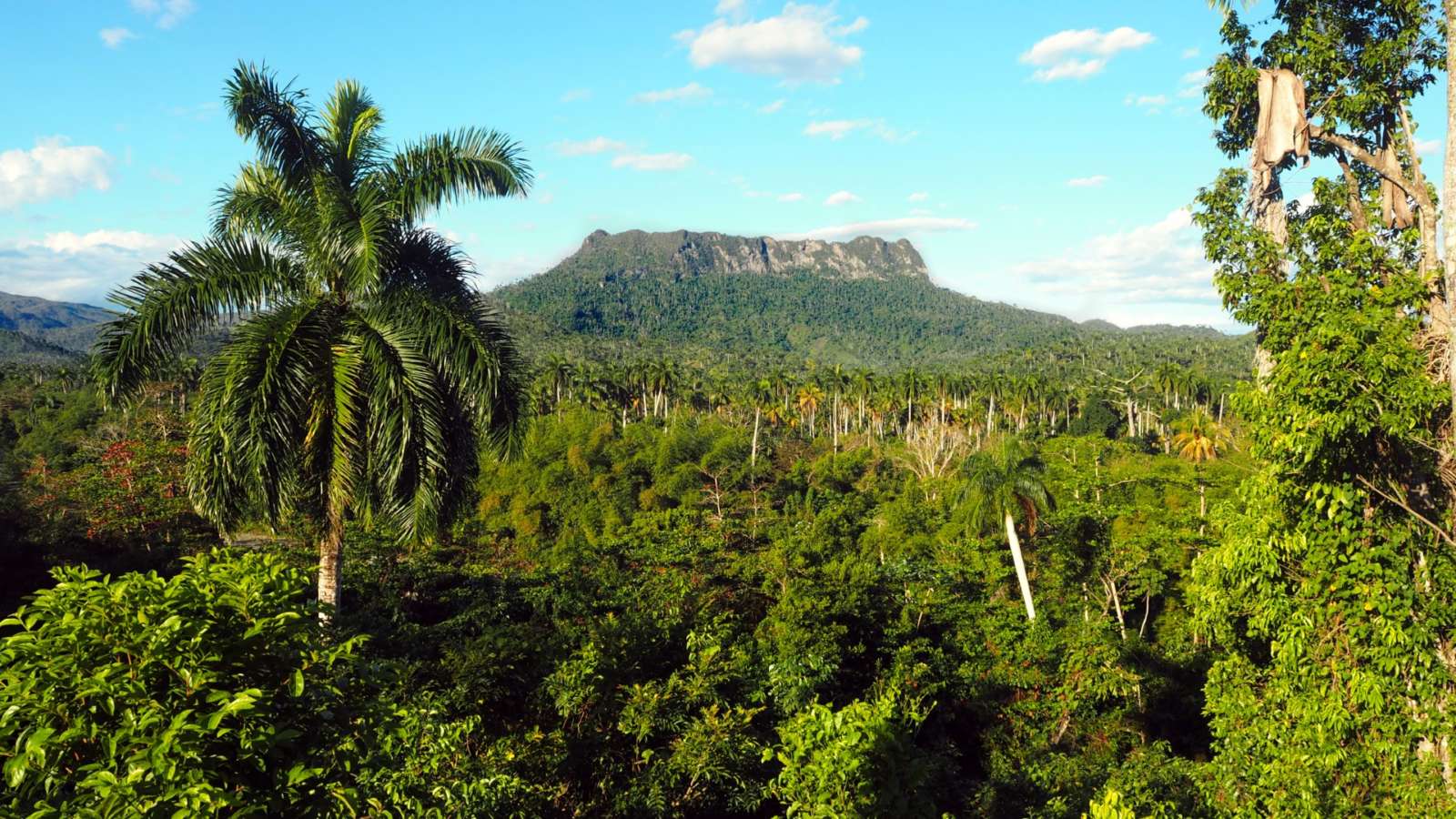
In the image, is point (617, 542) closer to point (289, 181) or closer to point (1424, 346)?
point (289, 181)

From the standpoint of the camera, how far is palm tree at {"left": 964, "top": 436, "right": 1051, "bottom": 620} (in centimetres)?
2281

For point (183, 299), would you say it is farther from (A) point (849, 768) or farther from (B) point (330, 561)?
(A) point (849, 768)

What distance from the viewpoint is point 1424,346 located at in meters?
6.34

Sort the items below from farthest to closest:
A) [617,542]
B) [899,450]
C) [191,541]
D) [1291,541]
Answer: [899,450], [617,542], [191,541], [1291,541]

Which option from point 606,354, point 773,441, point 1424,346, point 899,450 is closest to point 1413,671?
point 1424,346

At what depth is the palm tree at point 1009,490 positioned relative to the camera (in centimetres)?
2281

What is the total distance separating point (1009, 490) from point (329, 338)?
1999 cm

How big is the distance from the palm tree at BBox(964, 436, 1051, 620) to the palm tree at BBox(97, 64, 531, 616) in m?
18.4

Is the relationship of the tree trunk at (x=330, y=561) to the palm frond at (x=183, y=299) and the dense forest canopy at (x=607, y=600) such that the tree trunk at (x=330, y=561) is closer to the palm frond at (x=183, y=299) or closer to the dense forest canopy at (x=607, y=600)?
the dense forest canopy at (x=607, y=600)

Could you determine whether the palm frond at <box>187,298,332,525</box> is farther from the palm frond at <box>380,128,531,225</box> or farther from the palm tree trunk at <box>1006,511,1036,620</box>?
the palm tree trunk at <box>1006,511,1036,620</box>

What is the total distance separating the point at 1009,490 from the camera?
2284 cm

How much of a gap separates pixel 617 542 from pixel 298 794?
25.8m

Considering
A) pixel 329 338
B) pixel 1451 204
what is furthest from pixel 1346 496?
pixel 329 338

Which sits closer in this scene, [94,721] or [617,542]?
[94,721]
